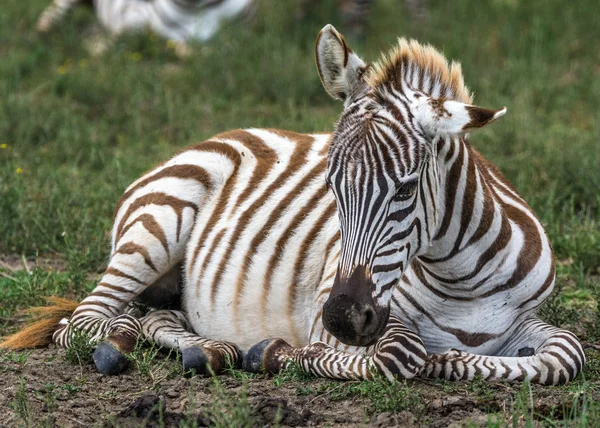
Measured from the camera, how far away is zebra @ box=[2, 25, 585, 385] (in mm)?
3906

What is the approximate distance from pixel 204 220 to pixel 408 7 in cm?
699

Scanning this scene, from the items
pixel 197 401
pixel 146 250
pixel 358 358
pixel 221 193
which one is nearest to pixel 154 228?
pixel 146 250

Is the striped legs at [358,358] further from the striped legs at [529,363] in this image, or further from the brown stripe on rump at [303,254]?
the brown stripe on rump at [303,254]

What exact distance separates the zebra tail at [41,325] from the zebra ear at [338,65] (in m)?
2.21

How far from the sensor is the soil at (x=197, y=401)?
3961 millimetres

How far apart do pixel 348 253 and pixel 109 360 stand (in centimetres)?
150

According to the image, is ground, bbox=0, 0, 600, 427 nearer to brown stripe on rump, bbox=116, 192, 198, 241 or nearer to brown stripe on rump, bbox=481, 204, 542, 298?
brown stripe on rump, bbox=481, 204, 542, 298

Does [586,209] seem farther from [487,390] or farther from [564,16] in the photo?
[564,16]

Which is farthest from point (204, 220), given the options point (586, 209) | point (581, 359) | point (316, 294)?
point (586, 209)

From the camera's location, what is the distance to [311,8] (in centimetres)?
1177

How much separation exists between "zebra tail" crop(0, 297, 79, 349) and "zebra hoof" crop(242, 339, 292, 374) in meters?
1.18

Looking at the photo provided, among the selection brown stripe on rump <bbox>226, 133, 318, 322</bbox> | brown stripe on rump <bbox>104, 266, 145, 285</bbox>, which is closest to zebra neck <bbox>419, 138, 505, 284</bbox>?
brown stripe on rump <bbox>226, 133, 318, 322</bbox>

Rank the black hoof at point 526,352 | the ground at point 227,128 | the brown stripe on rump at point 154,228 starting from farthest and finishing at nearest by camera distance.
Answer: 1. the brown stripe on rump at point 154,228
2. the black hoof at point 526,352
3. the ground at point 227,128

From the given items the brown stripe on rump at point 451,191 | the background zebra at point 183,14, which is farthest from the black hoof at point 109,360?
the background zebra at point 183,14
